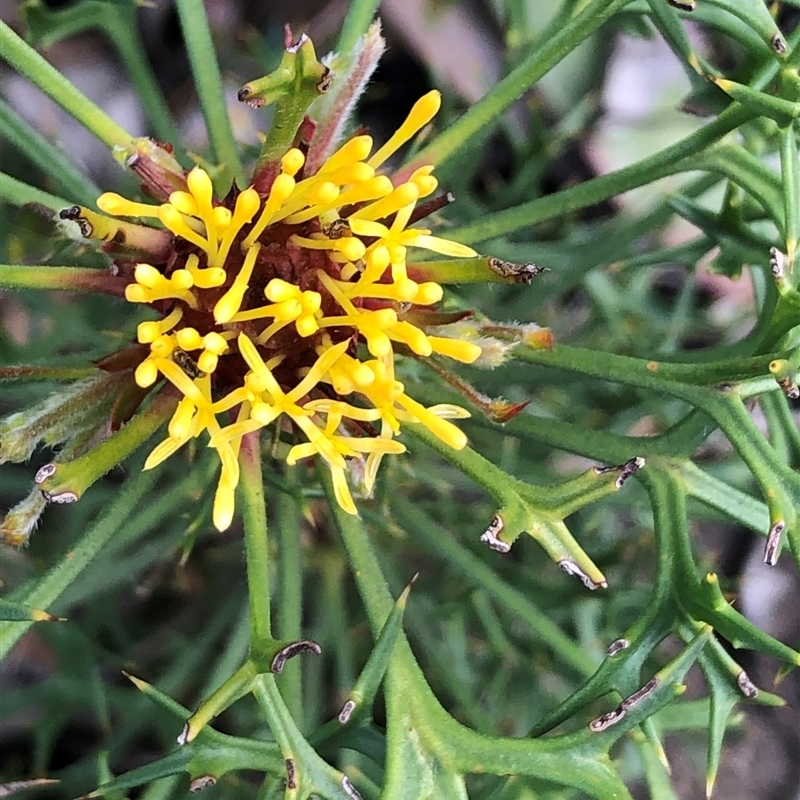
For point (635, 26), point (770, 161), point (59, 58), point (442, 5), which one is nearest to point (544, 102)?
point (442, 5)

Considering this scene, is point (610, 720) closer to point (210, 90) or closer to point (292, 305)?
point (292, 305)

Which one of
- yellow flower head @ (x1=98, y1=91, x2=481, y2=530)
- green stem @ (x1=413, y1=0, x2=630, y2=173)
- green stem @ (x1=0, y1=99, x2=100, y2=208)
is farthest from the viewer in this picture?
green stem @ (x1=0, y1=99, x2=100, y2=208)

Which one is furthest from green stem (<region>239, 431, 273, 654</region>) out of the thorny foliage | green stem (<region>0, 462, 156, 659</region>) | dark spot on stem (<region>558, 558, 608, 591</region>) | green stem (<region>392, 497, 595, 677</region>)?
green stem (<region>392, 497, 595, 677</region>)

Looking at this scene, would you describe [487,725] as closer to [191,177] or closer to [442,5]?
[191,177]

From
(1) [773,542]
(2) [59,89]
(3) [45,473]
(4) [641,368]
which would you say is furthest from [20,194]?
(1) [773,542]

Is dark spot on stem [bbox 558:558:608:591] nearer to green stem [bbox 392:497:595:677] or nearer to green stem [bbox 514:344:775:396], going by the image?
green stem [bbox 514:344:775:396]
